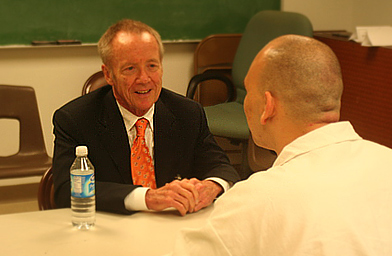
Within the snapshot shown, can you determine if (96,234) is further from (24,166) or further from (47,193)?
(24,166)

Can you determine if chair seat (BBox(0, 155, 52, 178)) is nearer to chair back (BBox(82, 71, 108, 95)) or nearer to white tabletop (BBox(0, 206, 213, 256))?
chair back (BBox(82, 71, 108, 95))

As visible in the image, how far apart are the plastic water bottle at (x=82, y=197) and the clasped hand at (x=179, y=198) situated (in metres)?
0.20

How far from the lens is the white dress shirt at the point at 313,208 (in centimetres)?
112

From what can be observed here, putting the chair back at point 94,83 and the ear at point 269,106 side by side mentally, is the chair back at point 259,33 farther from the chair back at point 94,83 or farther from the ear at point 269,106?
the ear at point 269,106

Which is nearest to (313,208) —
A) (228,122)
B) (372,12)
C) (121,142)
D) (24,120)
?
(121,142)

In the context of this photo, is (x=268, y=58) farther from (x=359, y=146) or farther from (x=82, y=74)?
(x=82, y=74)

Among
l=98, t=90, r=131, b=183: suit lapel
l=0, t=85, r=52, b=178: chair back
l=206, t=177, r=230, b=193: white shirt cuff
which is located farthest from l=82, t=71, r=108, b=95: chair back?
l=206, t=177, r=230, b=193: white shirt cuff

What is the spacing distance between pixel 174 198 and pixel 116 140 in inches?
17.3

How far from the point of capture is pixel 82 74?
4.10 m

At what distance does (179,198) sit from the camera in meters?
1.87

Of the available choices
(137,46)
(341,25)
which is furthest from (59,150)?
(341,25)

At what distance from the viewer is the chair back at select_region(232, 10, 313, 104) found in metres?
3.89

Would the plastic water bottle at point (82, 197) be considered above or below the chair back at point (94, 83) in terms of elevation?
above

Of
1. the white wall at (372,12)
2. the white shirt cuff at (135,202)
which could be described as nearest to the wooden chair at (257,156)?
the white wall at (372,12)
